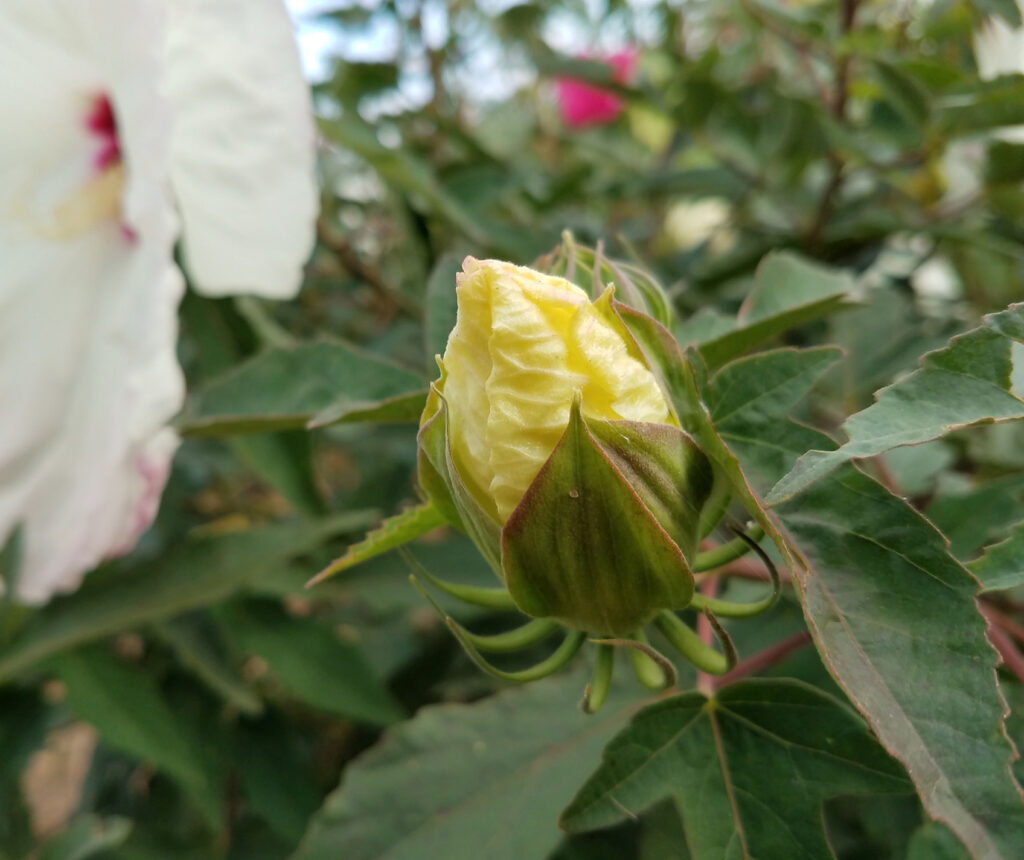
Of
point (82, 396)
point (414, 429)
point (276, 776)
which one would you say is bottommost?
point (276, 776)

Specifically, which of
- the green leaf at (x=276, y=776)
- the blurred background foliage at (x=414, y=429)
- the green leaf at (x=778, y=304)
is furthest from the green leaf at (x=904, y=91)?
the green leaf at (x=276, y=776)

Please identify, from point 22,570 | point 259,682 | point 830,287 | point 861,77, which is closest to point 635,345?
A: point 830,287

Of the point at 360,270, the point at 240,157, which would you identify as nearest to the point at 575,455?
the point at 240,157

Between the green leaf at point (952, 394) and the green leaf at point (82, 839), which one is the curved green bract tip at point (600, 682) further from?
the green leaf at point (82, 839)

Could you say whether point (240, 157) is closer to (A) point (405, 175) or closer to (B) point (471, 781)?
(A) point (405, 175)

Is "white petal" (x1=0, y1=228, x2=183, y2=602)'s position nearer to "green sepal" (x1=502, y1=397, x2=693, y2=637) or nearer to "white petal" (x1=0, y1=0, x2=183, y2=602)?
"white petal" (x1=0, y1=0, x2=183, y2=602)

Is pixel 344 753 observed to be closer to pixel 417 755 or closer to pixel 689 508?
pixel 417 755

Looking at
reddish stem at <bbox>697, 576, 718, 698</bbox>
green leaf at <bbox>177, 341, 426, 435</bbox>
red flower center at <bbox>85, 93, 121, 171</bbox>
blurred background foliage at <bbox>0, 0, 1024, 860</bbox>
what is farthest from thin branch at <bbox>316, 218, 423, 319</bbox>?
reddish stem at <bbox>697, 576, 718, 698</bbox>
